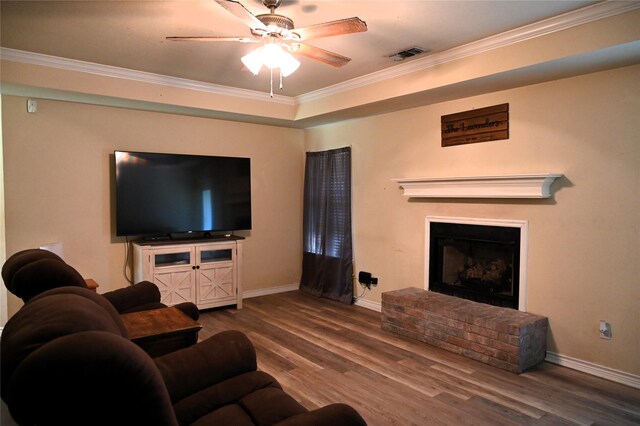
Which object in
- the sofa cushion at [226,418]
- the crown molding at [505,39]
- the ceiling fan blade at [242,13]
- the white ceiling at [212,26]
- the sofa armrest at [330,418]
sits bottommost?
the sofa cushion at [226,418]

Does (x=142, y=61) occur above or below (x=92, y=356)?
above

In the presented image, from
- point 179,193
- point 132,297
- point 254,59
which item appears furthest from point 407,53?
point 132,297

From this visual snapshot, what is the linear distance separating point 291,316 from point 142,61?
10.0 ft

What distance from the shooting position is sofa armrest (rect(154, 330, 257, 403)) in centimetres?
192

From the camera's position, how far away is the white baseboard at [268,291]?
554 cm

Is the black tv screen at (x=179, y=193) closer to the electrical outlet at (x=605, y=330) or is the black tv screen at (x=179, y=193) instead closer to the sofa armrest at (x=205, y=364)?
the sofa armrest at (x=205, y=364)

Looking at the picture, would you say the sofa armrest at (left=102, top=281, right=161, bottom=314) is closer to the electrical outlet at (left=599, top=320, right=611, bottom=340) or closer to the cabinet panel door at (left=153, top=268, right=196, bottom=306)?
the cabinet panel door at (left=153, top=268, right=196, bottom=306)

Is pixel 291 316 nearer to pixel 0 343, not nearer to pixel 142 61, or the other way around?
pixel 142 61

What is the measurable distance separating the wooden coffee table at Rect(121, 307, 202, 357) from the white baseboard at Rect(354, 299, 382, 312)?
279cm

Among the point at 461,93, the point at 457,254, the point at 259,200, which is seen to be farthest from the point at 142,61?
the point at 457,254

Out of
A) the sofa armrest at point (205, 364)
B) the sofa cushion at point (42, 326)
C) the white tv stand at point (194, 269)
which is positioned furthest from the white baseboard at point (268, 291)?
the sofa cushion at point (42, 326)

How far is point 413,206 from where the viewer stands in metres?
4.57

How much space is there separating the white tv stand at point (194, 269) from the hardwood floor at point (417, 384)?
61cm

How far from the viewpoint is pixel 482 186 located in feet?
12.5
